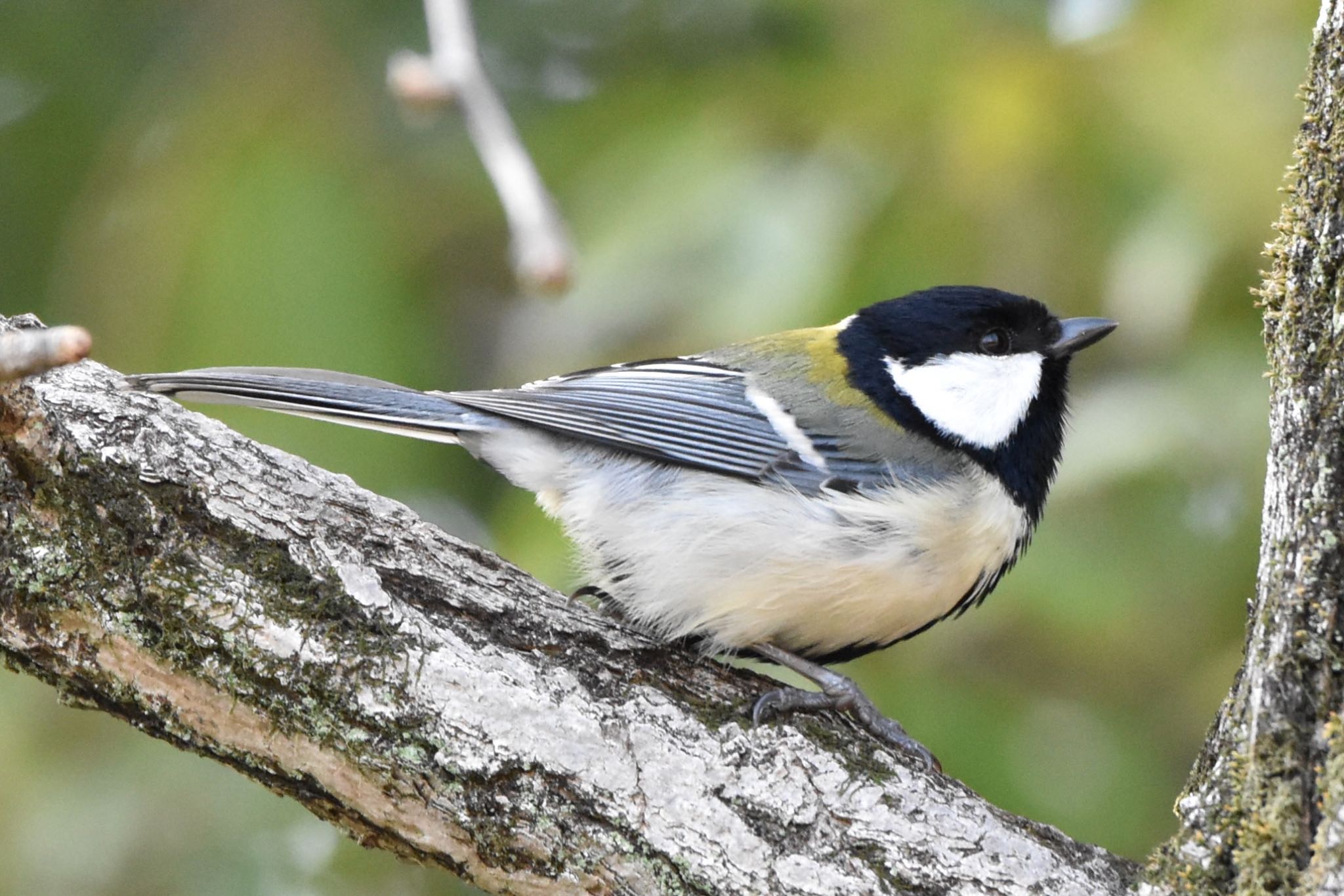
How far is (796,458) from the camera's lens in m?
2.58

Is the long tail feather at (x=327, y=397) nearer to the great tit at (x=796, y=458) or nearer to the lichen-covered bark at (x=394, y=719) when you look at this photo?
the great tit at (x=796, y=458)

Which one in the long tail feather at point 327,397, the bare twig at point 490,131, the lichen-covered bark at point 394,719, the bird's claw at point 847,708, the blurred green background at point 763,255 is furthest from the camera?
the blurred green background at point 763,255

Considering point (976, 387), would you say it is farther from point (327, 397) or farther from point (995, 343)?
point (327, 397)

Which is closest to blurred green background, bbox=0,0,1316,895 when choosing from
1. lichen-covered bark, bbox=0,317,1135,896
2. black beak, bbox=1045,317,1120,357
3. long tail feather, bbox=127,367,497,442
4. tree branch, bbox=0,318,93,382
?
black beak, bbox=1045,317,1120,357

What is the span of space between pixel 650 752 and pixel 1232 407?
1.44 meters

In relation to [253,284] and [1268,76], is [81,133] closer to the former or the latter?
[253,284]

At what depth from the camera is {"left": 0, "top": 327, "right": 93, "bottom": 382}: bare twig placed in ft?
3.60

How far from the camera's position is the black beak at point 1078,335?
2.72 meters

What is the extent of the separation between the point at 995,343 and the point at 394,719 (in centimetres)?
151

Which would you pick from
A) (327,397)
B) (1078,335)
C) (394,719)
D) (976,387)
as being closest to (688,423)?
(976,387)

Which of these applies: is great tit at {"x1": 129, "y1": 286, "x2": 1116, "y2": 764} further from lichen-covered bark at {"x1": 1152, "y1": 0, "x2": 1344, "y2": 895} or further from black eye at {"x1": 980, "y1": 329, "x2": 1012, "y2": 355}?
lichen-covered bark at {"x1": 1152, "y1": 0, "x2": 1344, "y2": 895}

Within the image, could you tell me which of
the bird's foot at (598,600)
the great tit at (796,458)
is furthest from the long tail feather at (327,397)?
the bird's foot at (598,600)

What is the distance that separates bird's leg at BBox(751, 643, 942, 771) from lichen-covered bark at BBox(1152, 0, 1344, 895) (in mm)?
484

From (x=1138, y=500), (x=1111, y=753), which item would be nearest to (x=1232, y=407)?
(x=1138, y=500)
